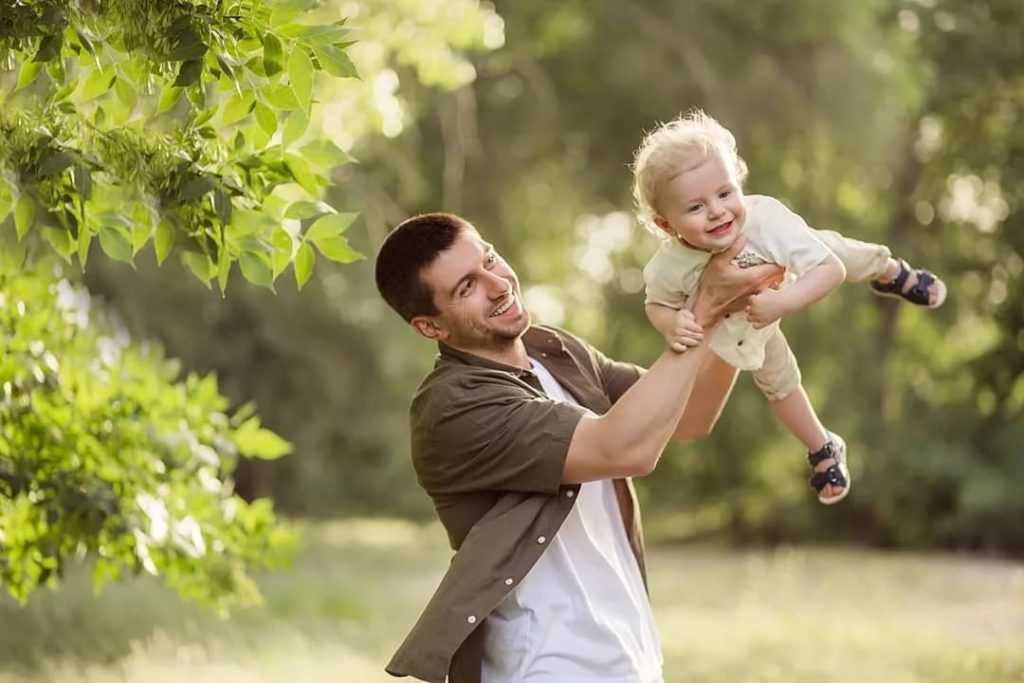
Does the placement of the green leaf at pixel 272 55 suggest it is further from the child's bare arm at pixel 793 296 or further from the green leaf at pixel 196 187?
the child's bare arm at pixel 793 296

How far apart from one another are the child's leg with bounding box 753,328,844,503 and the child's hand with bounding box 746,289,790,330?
645mm

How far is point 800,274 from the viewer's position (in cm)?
376

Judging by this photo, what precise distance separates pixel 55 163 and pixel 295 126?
604 millimetres

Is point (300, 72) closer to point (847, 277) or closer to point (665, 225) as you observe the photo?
point (665, 225)

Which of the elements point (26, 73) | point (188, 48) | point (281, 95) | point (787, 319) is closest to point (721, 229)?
point (281, 95)

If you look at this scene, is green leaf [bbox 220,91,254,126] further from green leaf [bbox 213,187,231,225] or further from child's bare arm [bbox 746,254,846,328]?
child's bare arm [bbox 746,254,846,328]

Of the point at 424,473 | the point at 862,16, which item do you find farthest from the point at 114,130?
the point at 862,16

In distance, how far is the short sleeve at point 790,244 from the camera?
3750 mm

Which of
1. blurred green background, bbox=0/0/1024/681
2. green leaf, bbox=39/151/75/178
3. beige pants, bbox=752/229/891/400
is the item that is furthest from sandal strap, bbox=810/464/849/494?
blurred green background, bbox=0/0/1024/681

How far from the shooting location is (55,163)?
12.4 feet

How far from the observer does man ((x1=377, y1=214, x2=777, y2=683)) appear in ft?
11.8

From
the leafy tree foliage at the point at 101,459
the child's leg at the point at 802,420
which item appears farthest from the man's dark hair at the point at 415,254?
the leafy tree foliage at the point at 101,459

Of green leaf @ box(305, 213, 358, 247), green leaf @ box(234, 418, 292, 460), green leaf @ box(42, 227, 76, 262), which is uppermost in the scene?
green leaf @ box(42, 227, 76, 262)

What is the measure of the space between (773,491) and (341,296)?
520 centimetres
